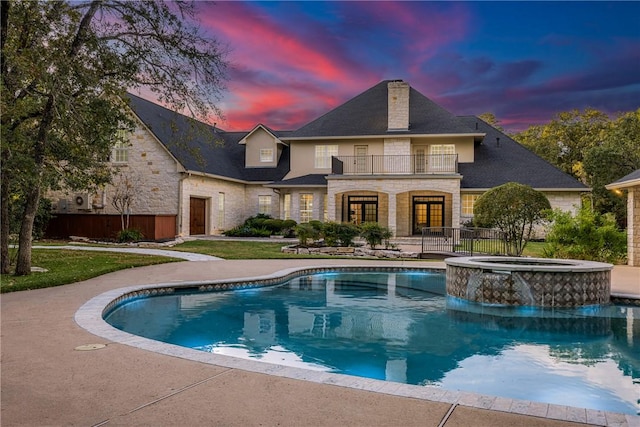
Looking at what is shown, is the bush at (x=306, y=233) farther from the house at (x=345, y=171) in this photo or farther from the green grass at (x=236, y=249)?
the house at (x=345, y=171)

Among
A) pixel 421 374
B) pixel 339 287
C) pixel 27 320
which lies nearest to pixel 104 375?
pixel 27 320

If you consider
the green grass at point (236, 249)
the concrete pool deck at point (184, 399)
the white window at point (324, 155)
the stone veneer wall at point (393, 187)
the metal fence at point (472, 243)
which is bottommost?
the concrete pool deck at point (184, 399)

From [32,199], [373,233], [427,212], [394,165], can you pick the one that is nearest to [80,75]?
[32,199]

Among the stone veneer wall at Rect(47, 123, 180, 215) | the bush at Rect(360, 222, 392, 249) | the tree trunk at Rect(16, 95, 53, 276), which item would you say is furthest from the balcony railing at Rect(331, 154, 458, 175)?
the tree trunk at Rect(16, 95, 53, 276)

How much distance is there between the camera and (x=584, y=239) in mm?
16312

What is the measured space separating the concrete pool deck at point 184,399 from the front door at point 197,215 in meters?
20.5

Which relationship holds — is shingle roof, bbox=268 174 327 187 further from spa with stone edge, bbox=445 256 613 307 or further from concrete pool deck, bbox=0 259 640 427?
concrete pool deck, bbox=0 259 640 427

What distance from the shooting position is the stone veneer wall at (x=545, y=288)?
32.9 feet

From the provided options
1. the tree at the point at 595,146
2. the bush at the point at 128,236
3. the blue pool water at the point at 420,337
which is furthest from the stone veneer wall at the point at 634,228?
the tree at the point at 595,146

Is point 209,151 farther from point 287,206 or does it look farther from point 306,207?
point 306,207

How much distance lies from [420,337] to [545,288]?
370cm

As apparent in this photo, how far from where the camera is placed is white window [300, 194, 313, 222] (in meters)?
28.1

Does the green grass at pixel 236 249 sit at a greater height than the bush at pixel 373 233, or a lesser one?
lesser

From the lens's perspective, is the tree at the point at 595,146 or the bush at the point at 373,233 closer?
the bush at the point at 373,233
